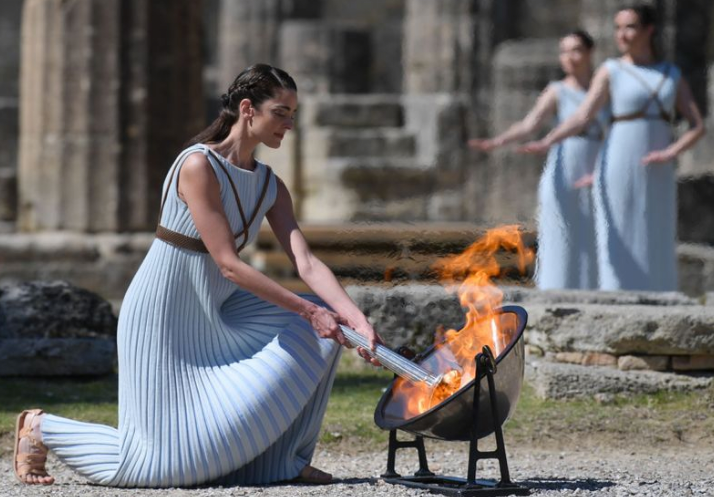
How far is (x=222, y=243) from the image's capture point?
5324 millimetres

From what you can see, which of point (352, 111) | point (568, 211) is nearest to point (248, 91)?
point (568, 211)

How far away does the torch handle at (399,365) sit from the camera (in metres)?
5.14

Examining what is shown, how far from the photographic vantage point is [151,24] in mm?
12938

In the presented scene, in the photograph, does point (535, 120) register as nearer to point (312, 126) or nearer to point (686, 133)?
point (686, 133)

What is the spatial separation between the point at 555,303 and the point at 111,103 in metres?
5.92

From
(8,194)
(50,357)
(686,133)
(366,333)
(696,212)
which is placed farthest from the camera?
(8,194)

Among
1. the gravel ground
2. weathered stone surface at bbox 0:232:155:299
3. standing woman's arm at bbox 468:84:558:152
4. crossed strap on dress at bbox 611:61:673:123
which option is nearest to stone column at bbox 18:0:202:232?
weathered stone surface at bbox 0:232:155:299

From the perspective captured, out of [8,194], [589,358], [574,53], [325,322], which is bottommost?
[8,194]

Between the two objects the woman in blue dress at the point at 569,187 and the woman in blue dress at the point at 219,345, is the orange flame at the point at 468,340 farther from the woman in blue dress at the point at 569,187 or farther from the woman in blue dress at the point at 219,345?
the woman in blue dress at the point at 569,187

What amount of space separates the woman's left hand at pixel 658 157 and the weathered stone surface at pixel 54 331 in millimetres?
3178

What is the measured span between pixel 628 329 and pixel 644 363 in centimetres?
21

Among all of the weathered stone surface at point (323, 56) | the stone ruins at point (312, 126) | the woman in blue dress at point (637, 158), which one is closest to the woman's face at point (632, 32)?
the woman in blue dress at point (637, 158)

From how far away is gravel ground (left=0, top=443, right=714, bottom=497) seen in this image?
5.26m

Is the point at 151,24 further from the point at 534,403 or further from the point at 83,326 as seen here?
the point at 534,403
